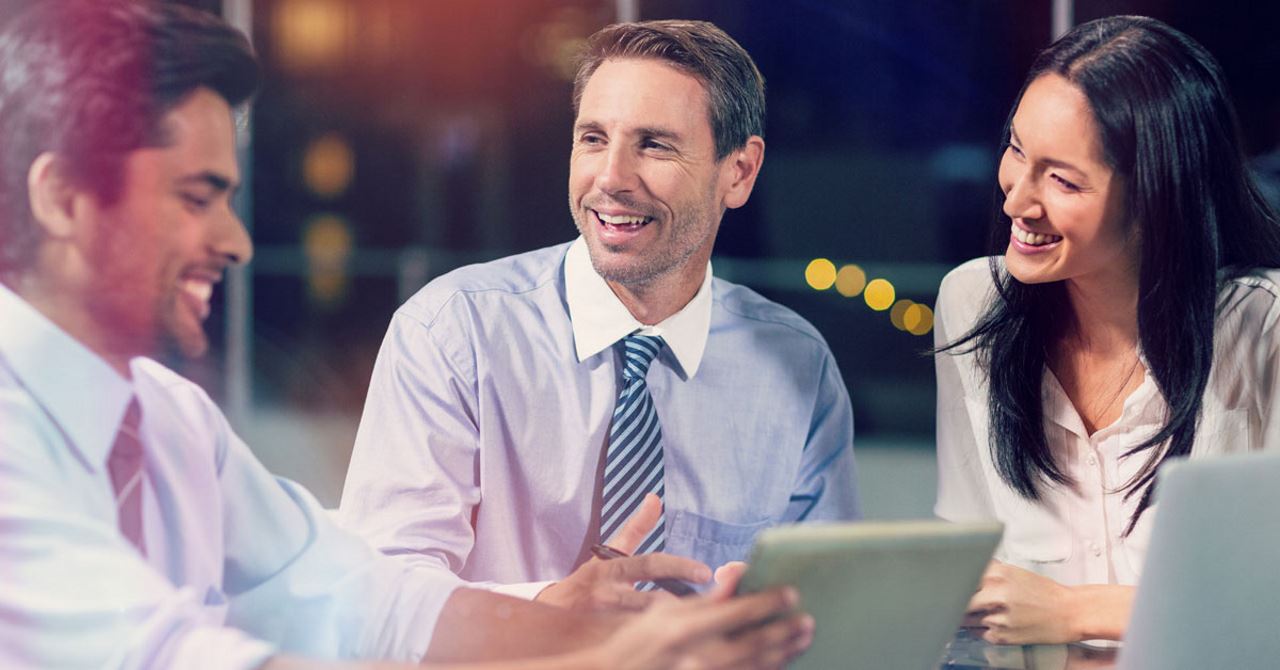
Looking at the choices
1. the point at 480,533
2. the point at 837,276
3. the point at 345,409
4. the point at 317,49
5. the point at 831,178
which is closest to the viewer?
the point at 480,533

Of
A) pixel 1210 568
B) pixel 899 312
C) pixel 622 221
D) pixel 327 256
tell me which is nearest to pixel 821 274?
pixel 899 312

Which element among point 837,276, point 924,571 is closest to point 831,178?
point 837,276

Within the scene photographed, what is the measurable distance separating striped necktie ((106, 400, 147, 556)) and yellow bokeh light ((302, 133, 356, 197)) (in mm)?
2955

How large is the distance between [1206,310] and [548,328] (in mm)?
1034

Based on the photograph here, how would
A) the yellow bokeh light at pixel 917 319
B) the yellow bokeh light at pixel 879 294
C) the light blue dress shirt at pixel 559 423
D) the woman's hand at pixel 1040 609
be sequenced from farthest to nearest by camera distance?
1. the yellow bokeh light at pixel 879 294
2. the yellow bokeh light at pixel 917 319
3. the light blue dress shirt at pixel 559 423
4. the woman's hand at pixel 1040 609

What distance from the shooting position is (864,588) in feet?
3.71

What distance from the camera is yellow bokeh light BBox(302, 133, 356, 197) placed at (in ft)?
13.8

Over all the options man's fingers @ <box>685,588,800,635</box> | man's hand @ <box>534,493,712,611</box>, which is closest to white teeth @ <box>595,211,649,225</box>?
man's hand @ <box>534,493,712,611</box>

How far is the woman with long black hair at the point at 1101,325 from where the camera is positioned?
1.82 metres

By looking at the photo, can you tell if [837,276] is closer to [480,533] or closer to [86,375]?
[480,533]

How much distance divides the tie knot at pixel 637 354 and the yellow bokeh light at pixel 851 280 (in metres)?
2.29

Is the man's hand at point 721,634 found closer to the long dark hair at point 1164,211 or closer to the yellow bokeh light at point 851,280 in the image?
the long dark hair at point 1164,211

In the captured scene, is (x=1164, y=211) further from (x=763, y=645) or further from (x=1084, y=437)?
(x=763, y=645)

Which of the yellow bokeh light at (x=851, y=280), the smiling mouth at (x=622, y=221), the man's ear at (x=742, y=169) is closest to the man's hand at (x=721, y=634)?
the smiling mouth at (x=622, y=221)
